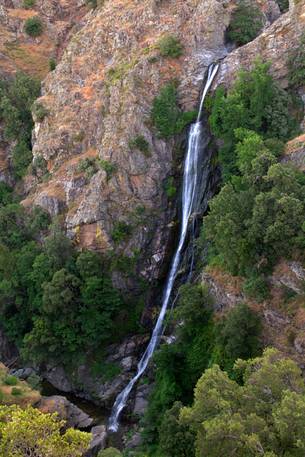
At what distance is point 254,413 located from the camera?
18.8m

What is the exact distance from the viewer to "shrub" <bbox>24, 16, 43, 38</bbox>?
57.8 metres

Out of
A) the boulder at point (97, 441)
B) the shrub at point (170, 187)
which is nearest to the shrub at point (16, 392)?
the boulder at point (97, 441)

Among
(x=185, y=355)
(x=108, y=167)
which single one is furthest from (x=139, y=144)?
(x=185, y=355)

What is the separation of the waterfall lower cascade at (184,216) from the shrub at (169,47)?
134 inches

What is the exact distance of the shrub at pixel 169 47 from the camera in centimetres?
4346

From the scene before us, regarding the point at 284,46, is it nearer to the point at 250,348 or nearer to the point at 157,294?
the point at 157,294

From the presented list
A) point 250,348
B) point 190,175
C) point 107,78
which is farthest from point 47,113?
point 250,348

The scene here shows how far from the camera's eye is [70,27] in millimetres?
59312

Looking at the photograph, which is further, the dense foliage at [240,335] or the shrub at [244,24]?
the shrub at [244,24]

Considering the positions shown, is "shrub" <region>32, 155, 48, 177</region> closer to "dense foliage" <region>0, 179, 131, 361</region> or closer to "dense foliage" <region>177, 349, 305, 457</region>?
"dense foliage" <region>0, 179, 131, 361</region>

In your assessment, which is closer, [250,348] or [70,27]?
→ [250,348]

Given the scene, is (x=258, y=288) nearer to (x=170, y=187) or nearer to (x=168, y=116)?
(x=170, y=187)

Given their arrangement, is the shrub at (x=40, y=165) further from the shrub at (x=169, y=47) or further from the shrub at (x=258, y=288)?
the shrub at (x=258, y=288)

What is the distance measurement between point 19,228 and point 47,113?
11813 millimetres
